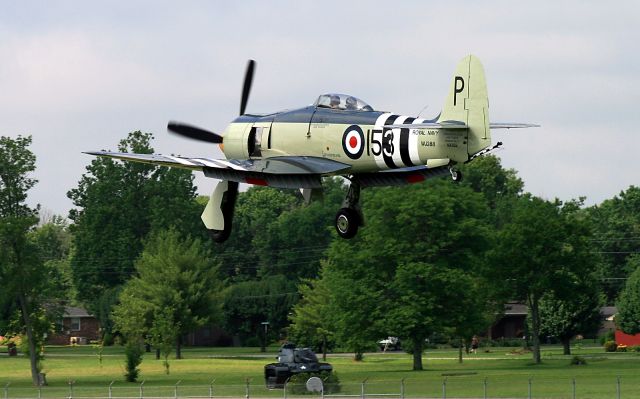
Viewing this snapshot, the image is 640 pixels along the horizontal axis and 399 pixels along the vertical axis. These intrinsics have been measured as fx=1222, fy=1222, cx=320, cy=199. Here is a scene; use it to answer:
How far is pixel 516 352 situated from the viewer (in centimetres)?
13075

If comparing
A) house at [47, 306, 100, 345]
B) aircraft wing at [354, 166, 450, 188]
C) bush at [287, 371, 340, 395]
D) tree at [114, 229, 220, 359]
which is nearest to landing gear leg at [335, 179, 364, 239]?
aircraft wing at [354, 166, 450, 188]

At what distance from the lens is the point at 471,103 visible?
30547 millimetres

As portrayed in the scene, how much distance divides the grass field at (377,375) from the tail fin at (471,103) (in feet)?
132

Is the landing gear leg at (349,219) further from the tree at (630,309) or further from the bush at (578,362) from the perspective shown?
the tree at (630,309)

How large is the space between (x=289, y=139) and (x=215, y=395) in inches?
1673

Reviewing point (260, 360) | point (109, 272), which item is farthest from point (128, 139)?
point (260, 360)

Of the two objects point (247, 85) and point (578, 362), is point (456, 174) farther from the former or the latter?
point (578, 362)

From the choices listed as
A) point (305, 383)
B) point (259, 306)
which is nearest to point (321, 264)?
point (259, 306)

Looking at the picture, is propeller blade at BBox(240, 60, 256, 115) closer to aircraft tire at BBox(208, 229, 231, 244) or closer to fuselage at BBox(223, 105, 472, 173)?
fuselage at BBox(223, 105, 472, 173)

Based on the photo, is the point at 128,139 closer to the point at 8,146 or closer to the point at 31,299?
the point at 8,146

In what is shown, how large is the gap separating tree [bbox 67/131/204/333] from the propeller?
119m

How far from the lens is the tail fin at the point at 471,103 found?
99.2 feet

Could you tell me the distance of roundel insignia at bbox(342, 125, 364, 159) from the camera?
31.9m

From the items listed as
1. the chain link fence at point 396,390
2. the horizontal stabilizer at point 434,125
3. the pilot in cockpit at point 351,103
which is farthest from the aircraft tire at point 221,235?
the chain link fence at point 396,390
